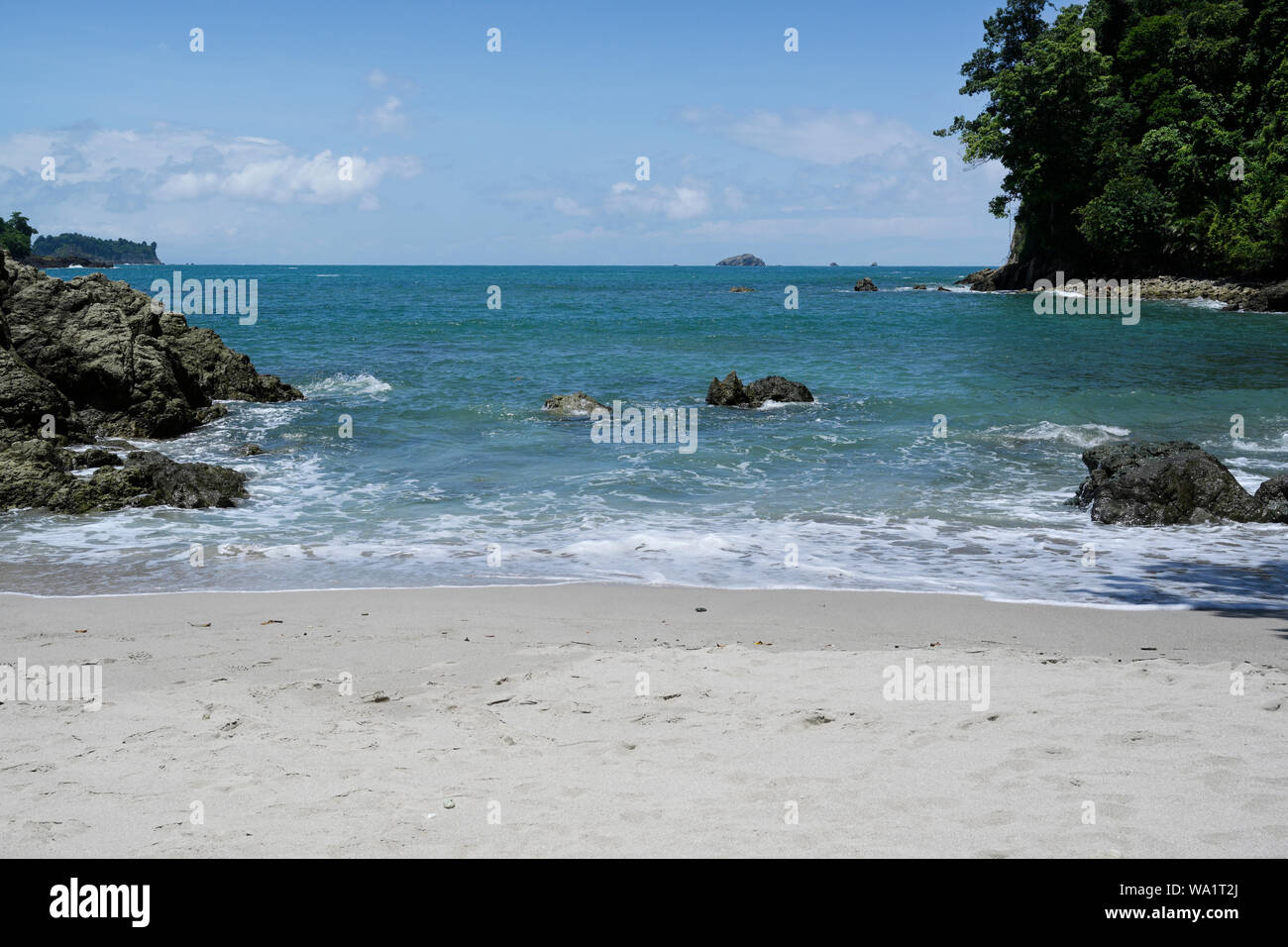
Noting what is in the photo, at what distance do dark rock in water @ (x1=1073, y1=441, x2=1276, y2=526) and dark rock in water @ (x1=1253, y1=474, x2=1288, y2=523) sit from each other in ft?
0.15

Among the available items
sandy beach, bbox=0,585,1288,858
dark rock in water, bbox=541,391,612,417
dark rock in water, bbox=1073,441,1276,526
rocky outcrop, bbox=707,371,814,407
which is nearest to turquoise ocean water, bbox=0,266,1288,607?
dark rock in water, bbox=1073,441,1276,526

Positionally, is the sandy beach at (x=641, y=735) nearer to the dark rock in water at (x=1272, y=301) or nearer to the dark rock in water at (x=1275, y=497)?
the dark rock in water at (x=1275, y=497)

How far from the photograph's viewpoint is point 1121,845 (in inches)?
150

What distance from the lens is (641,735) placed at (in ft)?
16.8

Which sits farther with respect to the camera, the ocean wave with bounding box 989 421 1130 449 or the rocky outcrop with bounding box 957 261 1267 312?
the rocky outcrop with bounding box 957 261 1267 312

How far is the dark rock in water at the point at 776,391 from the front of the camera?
21.9 metres

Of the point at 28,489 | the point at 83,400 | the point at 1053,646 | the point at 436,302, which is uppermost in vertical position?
the point at 436,302

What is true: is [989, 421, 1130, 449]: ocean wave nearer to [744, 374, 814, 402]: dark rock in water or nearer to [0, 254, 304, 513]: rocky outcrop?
[744, 374, 814, 402]: dark rock in water

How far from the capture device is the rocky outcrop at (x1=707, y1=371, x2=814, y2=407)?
21.7 metres

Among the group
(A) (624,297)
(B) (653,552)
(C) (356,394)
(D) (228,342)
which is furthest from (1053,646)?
(A) (624,297)

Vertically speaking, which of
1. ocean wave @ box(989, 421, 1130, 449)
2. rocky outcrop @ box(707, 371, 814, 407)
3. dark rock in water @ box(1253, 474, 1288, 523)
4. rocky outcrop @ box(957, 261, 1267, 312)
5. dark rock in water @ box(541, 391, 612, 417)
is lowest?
dark rock in water @ box(1253, 474, 1288, 523)

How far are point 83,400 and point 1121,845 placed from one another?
18.4 metres

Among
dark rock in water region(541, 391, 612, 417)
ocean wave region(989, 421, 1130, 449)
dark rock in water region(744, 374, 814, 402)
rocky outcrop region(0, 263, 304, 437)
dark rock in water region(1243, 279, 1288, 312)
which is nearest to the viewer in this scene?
rocky outcrop region(0, 263, 304, 437)

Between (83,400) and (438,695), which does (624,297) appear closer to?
(83,400)
